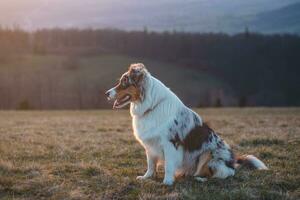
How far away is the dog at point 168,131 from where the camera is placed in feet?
29.3

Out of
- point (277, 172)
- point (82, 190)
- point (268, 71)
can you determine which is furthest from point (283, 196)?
point (268, 71)

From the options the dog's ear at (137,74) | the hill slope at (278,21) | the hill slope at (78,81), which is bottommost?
the hill slope at (78,81)

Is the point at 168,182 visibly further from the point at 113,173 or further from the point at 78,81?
the point at 78,81

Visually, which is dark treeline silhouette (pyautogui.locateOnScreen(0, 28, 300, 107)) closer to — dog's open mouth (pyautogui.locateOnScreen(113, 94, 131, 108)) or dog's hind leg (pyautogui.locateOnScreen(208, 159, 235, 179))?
dog's hind leg (pyautogui.locateOnScreen(208, 159, 235, 179))

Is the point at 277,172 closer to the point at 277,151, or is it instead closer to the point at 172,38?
the point at 277,151

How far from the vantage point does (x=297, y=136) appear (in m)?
15.9

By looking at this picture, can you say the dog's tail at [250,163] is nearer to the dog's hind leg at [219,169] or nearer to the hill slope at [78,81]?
the dog's hind leg at [219,169]

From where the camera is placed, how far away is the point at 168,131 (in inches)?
352

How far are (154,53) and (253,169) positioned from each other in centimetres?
9135

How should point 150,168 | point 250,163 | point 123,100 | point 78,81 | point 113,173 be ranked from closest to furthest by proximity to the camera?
point 123,100 < point 150,168 < point 113,173 < point 250,163 < point 78,81

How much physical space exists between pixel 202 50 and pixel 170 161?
312ft

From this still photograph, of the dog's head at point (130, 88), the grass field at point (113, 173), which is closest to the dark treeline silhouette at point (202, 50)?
the grass field at point (113, 173)

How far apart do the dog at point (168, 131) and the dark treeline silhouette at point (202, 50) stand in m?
79.4

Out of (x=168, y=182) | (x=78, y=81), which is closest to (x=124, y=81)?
(x=168, y=182)
